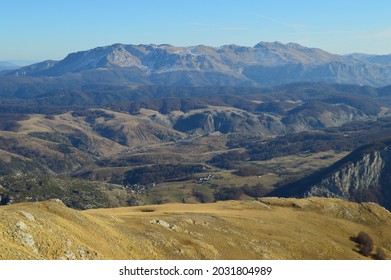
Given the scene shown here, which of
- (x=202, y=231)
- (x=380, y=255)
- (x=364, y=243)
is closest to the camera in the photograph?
(x=202, y=231)

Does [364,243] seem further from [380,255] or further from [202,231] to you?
[202,231]

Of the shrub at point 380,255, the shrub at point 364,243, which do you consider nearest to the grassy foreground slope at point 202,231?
the shrub at point 364,243

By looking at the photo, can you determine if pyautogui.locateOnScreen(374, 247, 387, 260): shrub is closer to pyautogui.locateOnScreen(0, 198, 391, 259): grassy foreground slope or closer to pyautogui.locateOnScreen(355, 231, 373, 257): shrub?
pyautogui.locateOnScreen(355, 231, 373, 257): shrub

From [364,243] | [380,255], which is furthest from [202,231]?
[380,255]

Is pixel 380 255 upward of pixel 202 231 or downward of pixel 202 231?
downward

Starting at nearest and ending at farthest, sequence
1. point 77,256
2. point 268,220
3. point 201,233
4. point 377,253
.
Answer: point 77,256, point 201,233, point 377,253, point 268,220

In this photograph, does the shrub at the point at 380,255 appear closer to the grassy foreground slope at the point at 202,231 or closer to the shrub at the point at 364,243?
the shrub at the point at 364,243

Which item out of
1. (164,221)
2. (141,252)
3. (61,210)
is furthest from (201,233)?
(61,210)

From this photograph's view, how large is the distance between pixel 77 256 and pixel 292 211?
90.3 m

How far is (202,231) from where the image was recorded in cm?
10188

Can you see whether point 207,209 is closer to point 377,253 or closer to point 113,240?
point 377,253

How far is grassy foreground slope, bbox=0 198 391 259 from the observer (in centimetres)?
6888

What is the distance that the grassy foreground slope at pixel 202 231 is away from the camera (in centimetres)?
6888
